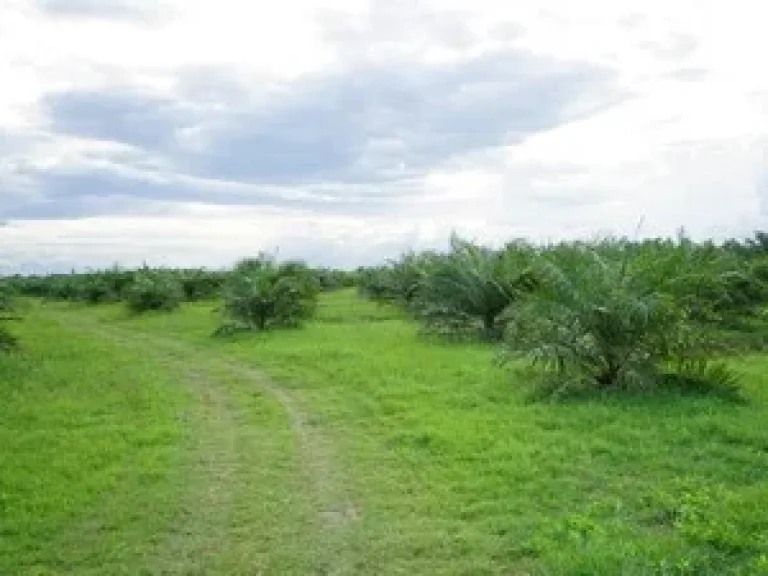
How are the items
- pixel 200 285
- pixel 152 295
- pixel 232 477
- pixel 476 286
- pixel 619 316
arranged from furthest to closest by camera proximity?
1. pixel 200 285
2. pixel 152 295
3. pixel 476 286
4. pixel 619 316
5. pixel 232 477

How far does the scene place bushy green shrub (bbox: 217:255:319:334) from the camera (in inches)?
999

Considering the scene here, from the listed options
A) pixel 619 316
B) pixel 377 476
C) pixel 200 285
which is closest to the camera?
pixel 377 476

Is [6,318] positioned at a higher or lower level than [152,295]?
lower

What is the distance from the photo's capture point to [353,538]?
7.21 meters

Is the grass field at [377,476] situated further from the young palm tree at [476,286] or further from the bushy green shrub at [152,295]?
the bushy green shrub at [152,295]

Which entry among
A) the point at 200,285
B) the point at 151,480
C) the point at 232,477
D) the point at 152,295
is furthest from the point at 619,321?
the point at 200,285

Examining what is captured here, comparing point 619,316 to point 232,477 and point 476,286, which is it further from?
point 476,286

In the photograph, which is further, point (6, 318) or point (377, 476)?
point (6, 318)

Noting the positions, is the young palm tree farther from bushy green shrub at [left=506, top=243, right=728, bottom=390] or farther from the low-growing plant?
the low-growing plant

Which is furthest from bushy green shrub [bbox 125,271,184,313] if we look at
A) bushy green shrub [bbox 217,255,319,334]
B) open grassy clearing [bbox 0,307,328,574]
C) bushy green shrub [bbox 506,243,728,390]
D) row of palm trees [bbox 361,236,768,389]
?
bushy green shrub [bbox 506,243,728,390]

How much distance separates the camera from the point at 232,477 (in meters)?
9.21

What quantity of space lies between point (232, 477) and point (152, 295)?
2720cm

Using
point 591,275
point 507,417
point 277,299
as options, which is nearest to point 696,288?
point 591,275

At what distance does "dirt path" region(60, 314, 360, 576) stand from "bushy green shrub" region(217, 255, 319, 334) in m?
8.18
